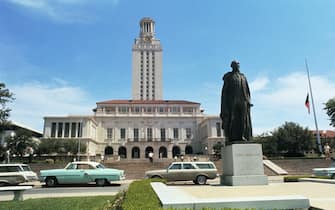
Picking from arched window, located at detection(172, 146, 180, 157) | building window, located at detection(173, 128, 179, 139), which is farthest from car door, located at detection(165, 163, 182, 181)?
building window, located at detection(173, 128, 179, 139)

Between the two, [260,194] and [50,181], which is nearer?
[260,194]

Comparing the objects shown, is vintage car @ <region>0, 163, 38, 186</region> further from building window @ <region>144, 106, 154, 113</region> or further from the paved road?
building window @ <region>144, 106, 154, 113</region>

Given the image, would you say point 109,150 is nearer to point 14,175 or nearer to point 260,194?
point 14,175

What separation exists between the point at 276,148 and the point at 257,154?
4180 centimetres

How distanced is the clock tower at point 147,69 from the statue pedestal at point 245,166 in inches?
3224

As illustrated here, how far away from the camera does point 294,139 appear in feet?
157

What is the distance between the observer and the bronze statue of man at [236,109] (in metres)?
11.0

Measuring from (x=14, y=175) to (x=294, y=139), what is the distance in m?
45.2

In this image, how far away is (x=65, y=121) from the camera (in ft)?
209

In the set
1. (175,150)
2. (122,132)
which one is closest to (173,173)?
(175,150)

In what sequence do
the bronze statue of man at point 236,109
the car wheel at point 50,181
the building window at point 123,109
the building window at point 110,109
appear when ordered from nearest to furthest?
the bronze statue of man at point 236,109, the car wheel at point 50,181, the building window at point 110,109, the building window at point 123,109

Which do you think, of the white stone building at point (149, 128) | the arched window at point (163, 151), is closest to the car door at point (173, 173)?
the white stone building at point (149, 128)

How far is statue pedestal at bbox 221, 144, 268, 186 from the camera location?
10047 millimetres

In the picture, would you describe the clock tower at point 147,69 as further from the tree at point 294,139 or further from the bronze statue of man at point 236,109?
the bronze statue of man at point 236,109
